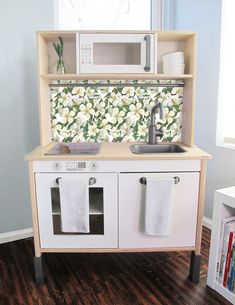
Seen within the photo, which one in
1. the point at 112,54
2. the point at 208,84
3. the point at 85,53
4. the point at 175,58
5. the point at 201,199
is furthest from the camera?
the point at 208,84

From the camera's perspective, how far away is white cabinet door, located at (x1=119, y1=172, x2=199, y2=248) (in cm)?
165

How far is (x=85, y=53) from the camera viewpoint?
1.78 metres

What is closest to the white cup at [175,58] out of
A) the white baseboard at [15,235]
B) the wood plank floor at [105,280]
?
the wood plank floor at [105,280]

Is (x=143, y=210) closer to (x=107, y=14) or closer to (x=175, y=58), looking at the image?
(x=175, y=58)

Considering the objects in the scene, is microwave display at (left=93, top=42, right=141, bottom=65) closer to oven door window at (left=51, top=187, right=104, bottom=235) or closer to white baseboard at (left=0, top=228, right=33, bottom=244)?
oven door window at (left=51, top=187, right=104, bottom=235)

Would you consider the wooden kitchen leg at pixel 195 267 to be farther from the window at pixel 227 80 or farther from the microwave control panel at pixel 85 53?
the microwave control panel at pixel 85 53

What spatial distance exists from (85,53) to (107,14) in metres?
0.85

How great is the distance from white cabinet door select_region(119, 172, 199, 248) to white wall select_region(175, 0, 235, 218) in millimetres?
688

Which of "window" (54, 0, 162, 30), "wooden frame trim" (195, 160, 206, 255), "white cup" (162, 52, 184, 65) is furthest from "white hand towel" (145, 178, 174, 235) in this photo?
"window" (54, 0, 162, 30)

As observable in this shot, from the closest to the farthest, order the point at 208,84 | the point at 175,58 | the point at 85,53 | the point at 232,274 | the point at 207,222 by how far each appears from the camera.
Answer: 1. the point at 232,274
2. the point at 85,53
3. the point at 175,58
4. the point at 208,84
5. the point at 207,222

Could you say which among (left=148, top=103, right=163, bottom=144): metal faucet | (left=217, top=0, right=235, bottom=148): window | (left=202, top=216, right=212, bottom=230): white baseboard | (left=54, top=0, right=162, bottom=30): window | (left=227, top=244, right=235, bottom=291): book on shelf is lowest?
(left=202, top=216, right=212, bottom=230): white baseboard

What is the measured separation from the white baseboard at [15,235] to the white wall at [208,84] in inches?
65.7

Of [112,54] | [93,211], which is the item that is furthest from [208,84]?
[93,211]

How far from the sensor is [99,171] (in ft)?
5.35
